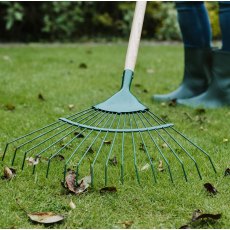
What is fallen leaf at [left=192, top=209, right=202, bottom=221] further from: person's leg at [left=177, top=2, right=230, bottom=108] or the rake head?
person's leg at [left=177, top=2, right=230, bottom=108]

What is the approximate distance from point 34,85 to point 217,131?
1.85 metres

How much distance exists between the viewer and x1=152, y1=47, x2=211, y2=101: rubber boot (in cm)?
386

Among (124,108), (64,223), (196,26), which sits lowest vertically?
(64,223)

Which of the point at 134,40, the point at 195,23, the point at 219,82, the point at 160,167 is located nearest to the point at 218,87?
the point at 219,82

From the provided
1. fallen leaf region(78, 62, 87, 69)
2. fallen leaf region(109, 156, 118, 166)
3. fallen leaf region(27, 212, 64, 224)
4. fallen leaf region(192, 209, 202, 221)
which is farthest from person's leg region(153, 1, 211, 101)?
fallen leaf region(27, 212, 64, 224)

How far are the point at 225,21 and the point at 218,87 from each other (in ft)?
1.55

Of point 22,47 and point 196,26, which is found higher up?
point 196,26

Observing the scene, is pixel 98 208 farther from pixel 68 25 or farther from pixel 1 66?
pixel 68 25

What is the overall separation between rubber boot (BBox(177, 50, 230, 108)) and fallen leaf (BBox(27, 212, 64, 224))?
1.97m

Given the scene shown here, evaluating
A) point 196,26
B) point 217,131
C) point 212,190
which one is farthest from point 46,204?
point 196,26

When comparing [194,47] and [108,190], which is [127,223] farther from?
[194,47]

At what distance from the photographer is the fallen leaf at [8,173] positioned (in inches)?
89.8

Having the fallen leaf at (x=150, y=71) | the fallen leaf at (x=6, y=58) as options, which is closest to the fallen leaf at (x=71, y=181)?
the fallen leaf at (x=150, y=71)

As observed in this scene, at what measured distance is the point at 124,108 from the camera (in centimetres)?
229
